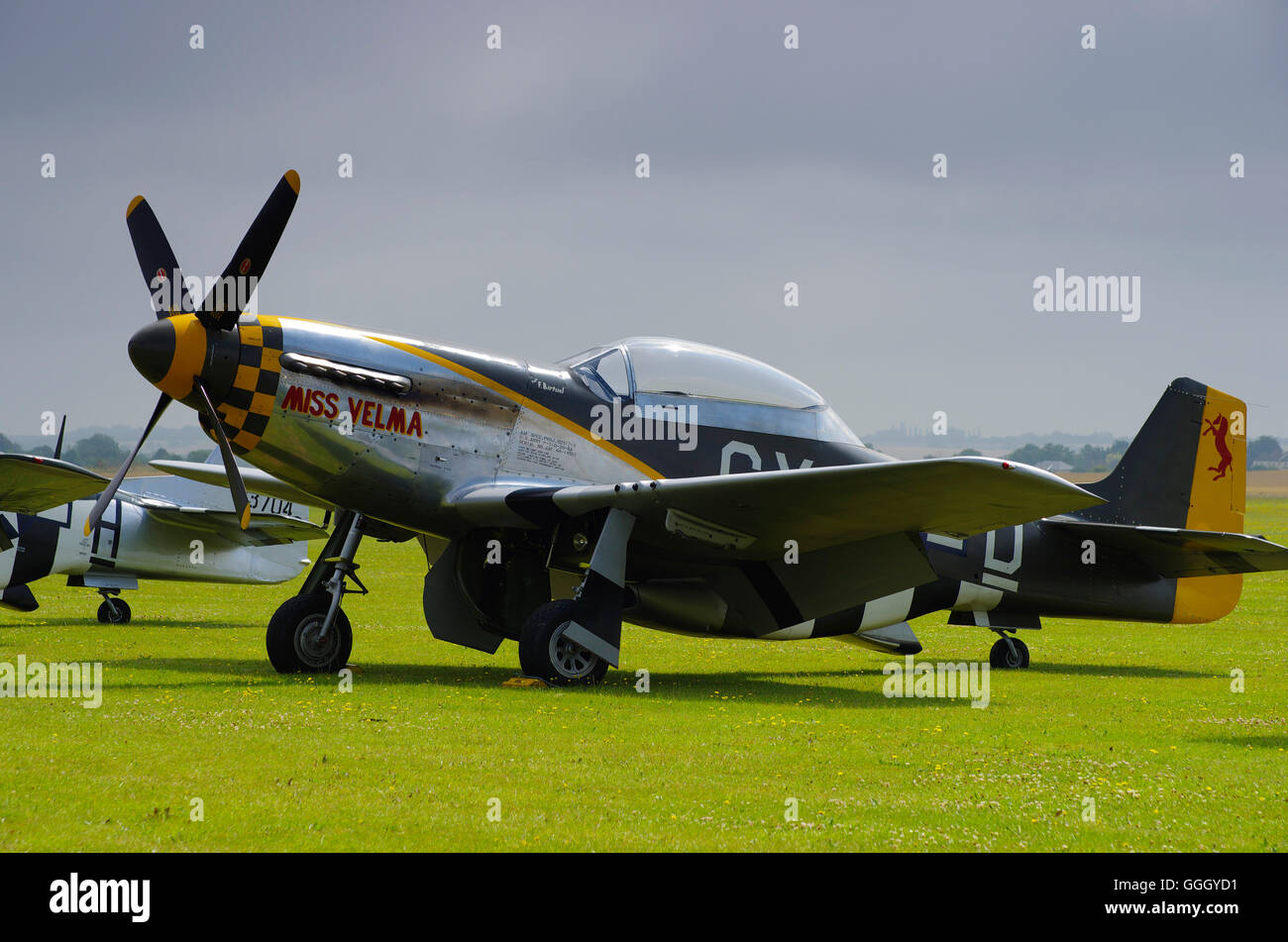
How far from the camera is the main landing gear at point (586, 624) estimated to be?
1061 cm

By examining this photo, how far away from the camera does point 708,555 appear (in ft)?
40.0

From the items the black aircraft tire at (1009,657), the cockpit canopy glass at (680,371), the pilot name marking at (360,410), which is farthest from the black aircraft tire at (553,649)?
the black aircraft tire at (1009,657)

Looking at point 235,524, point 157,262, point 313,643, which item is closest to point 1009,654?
point 313,643

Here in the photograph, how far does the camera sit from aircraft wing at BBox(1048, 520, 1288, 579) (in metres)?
13.7

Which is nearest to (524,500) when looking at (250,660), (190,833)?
(250,660)

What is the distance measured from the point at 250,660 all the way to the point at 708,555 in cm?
529

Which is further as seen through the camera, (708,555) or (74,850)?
(708,555)

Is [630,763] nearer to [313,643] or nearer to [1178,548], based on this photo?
[313,643]

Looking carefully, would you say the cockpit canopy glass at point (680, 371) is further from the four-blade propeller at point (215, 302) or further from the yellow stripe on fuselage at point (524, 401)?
the four-blade propeller at point (215, 302)

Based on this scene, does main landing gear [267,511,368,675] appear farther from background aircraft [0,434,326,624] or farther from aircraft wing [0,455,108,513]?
background aircraft [0,434,326,624]

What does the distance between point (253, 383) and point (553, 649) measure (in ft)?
11.6

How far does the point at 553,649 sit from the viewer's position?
34.8ft

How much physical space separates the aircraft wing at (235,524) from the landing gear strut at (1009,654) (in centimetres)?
1198
